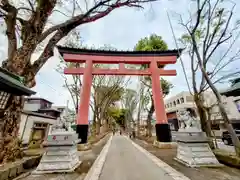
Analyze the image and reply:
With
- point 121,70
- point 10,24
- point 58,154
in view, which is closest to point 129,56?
point 121,70

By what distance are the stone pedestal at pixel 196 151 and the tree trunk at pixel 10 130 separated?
5436 millimetres

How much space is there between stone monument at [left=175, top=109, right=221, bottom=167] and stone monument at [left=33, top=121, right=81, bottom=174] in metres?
3.79

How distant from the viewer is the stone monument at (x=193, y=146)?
194 inches

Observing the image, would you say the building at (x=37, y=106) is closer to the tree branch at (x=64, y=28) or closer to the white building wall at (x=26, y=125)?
the white building wall at (x=26, y=125)

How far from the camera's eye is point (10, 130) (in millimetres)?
4527

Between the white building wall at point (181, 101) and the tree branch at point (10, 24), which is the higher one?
the white building wall at point (181, 101)

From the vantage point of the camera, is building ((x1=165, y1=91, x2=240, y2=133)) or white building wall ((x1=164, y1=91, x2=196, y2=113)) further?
white building wall ((x1=164, y1=91, x2=196, y2=113))

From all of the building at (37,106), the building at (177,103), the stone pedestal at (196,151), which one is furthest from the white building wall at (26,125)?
the building at (177,103)

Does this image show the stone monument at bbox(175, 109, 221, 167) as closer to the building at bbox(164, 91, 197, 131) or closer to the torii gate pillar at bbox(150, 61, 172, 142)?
the torii gate pillar at bbox(150, 61, 172, 142)

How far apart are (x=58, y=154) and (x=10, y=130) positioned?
1.59 meters

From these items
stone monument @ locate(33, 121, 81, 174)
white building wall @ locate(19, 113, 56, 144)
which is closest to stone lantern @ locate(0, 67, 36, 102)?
stone monument @ locate(33, 121, 81, 174)

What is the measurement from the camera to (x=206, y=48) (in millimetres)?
7004

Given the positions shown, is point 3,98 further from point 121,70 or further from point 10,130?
point 121,70

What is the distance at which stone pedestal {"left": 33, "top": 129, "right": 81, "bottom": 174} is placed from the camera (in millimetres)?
4508
